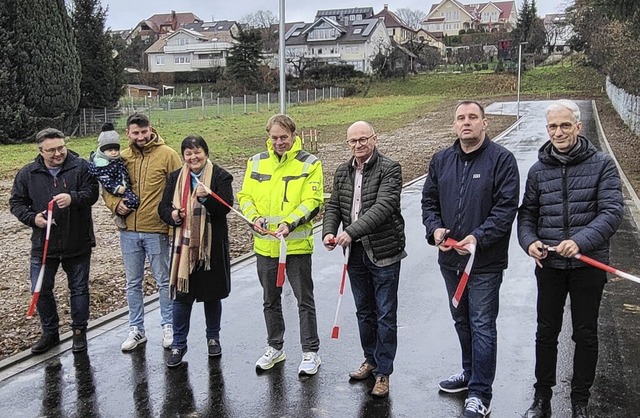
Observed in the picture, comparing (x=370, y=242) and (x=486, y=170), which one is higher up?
(x=486, y=170)

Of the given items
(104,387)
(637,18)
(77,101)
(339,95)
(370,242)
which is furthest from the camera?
(339,95)

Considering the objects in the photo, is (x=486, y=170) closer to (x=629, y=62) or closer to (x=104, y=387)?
Result: (x=104, y=387)

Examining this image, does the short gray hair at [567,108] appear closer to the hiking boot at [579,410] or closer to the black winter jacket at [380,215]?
the black winter jacket at [380,215]

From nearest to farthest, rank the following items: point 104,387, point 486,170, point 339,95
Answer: point 486,170
point 104,387
point 339,95

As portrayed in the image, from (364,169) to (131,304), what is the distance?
2.70 meters

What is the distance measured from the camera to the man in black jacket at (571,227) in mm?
4352

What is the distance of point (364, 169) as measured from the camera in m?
5.04

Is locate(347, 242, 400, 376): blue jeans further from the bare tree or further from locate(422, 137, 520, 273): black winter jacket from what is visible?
the bare tree

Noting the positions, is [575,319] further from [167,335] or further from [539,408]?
[167,335]

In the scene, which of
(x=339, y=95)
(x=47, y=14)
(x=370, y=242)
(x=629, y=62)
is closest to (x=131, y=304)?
(x=370, y=242)

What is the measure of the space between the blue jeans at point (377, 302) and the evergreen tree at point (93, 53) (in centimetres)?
3515

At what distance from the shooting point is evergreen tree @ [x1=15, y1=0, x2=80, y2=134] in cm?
3075

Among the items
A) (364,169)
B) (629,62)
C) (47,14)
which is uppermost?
(47,14)

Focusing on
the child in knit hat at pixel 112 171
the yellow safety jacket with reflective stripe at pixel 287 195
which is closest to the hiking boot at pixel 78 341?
the child in knit hat at pixel 112 171
